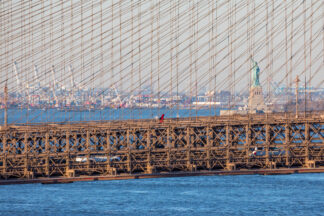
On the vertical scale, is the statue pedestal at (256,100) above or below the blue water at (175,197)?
above

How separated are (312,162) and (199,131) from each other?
5887 mm

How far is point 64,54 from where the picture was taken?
44344 millimetres

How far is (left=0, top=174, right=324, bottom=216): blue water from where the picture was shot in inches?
1754

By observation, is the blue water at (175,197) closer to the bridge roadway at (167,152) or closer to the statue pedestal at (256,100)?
the bridge roadway at (167,152)

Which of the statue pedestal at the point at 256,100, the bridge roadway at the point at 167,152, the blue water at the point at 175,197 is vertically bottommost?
the blue water at the point at 175,197

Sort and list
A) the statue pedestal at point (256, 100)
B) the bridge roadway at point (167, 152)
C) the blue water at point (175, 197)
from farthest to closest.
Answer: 1. the statue pedestal at point (256, 100)
2. the blue water at point (175, 197)
3. the bridge roadway at point (167, 152)

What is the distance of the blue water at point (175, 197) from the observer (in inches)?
1754

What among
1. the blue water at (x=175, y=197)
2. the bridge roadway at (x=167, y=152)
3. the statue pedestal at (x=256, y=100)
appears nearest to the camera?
the bridge roadway at (x=167, y=152)

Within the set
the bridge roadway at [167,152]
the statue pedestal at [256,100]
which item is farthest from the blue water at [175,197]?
the statue pedestal at [256,100]

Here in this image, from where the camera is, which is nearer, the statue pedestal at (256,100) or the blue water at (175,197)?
the blue water at (175,197)

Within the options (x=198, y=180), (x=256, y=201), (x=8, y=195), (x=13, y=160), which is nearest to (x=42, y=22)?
(x=13, y=160)

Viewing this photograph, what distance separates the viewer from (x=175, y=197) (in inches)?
1959

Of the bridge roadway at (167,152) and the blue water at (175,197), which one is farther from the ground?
the bridge roadway at (167,152)

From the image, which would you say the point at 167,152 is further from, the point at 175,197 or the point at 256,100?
the point at 256,100
